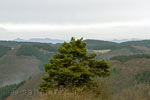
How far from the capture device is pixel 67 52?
31.2 meters

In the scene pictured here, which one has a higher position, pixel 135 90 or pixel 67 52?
pixel 67 52

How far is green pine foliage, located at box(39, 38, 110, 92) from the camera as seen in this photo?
29422 millimetres

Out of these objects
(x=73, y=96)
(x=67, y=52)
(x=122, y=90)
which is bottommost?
(x=122, y=90)

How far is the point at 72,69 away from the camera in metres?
29.7

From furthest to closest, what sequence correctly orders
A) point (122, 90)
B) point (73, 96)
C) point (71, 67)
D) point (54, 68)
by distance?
point (122, 90) → point (54, 68) → point (71, 67) → point (73, 96)

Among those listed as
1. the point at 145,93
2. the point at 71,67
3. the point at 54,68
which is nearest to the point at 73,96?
the point at 71,67

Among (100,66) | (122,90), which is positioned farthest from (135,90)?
(100,66)

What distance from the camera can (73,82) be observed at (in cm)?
3120

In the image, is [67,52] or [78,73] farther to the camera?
[67,52]

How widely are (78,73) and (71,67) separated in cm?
130

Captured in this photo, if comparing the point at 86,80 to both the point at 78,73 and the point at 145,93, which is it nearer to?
the point at 78,73

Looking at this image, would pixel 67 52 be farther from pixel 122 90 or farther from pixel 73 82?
pixel 122 90

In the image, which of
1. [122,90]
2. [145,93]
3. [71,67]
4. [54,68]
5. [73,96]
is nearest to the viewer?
[73,96]

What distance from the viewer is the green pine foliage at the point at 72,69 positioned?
1158 inches
